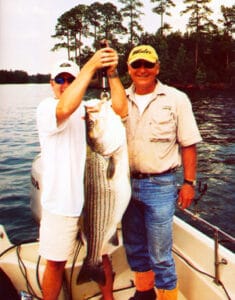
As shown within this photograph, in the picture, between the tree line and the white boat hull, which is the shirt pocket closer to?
the white boat hull

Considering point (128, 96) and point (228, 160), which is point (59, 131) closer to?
point (128, 96)

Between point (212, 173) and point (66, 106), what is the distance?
10850 mm

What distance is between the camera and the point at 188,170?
131 inches

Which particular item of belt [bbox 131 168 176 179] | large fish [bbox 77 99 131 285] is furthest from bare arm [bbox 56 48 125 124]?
belt [bbox 131 168 176 179]

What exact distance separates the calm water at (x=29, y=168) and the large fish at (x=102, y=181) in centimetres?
480

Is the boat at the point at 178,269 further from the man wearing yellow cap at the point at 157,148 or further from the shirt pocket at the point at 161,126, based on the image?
the shirt pocket at the point at 161,126

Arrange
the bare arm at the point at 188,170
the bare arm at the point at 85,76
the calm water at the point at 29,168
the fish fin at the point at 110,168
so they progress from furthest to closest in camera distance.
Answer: the calm water at the point at 29,168 → the bare arm at the point at 188,170 → the fish fin at the point at 110,168 → the bare arm at the point at 85,76

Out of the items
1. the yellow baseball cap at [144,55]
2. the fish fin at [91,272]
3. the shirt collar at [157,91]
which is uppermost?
the yellow baseball cap at [144,55]

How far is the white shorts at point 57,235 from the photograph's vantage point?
122 inches

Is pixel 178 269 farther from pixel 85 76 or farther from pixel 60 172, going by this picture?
pixel 85 76

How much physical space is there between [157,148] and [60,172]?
764mm

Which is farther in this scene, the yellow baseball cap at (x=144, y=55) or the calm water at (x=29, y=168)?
the calm water at (x=29, y=168)

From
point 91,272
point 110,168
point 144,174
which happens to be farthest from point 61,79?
point 91,272

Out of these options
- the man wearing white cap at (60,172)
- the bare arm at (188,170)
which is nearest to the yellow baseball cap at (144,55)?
the man wearing white cap at (60,172)
